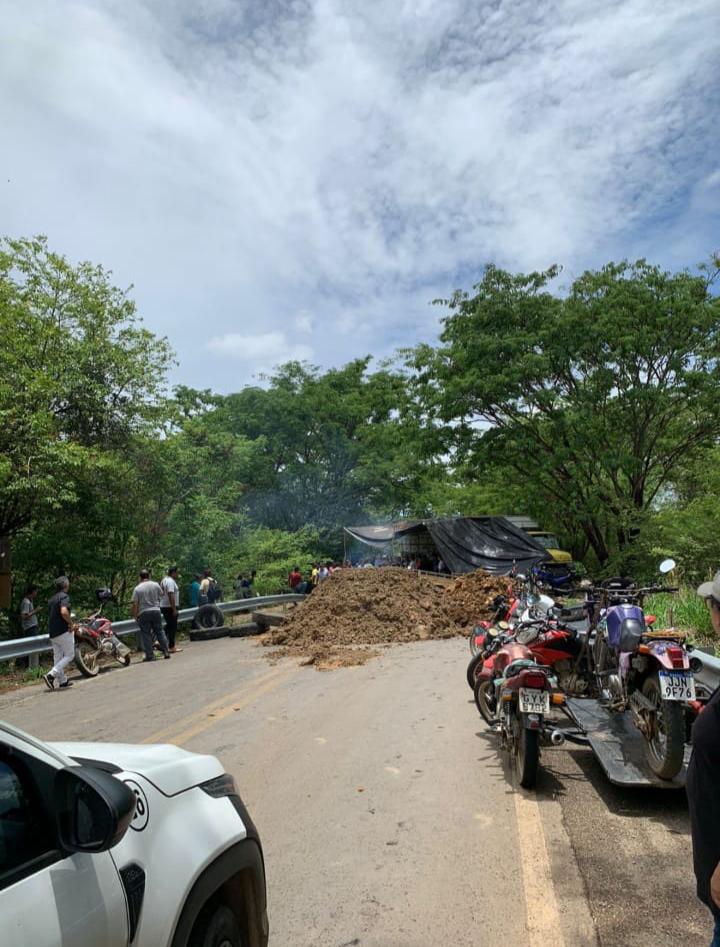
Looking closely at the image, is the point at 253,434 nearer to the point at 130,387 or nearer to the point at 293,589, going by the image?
the point at 293,589

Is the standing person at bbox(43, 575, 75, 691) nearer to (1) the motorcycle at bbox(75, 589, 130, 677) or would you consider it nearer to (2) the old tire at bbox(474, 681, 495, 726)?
(1) the motorcycle at bbox(75, 589, 130, 677)

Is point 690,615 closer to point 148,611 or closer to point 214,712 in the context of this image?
point 214,712

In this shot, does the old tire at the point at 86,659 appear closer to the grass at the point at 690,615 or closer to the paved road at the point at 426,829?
the paved road at the point at 426,829

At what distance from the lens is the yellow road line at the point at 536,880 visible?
11.2 ft

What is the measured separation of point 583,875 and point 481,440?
21.6 meters

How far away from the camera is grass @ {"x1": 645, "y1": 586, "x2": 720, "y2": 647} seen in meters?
9.22

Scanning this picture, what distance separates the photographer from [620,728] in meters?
5.92

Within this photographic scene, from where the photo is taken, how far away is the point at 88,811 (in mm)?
1973

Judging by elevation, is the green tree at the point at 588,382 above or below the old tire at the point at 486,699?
above

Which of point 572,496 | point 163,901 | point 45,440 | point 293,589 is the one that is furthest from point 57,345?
point 163,901

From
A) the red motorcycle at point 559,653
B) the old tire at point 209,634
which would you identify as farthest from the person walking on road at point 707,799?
the old tire at point 209,634

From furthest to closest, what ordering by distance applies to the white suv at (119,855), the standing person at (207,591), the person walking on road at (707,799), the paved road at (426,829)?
1. the standing person at (207,591)
2. the paved road at (426,829)
3. the person walking on road at (707,799)
4. the white suv at (119,855)

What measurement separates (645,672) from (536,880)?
2190 millimetres

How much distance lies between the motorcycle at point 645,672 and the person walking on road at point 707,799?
8.61 ft
